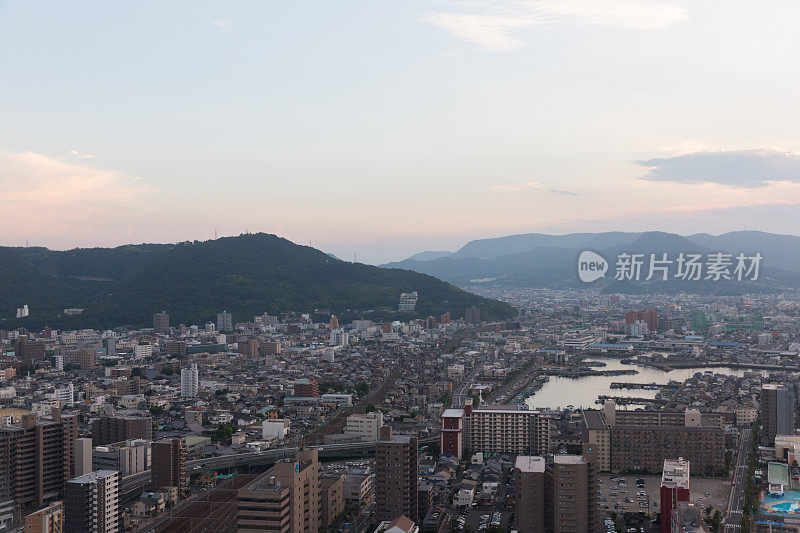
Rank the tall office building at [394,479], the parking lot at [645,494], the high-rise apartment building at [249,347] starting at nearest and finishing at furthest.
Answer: the tall office building at [394,479], the parking lot at [645,494], the high-rise apartment building at [249,347]

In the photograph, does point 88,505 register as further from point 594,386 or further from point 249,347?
point 249,347

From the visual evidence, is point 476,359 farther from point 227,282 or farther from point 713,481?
point 227,282

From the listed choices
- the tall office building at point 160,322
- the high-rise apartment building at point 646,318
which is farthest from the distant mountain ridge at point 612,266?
the tall office building at point 160,322

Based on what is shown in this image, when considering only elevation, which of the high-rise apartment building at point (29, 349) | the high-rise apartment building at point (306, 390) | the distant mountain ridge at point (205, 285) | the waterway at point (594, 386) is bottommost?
the waterway at point (594, 386)

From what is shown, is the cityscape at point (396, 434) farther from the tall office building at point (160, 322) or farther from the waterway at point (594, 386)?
the tall office building at point (160, 322)

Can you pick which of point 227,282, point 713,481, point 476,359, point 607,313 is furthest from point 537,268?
point 713,481

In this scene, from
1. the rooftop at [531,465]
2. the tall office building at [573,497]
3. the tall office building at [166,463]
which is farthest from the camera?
the tall office building at [166,463]
